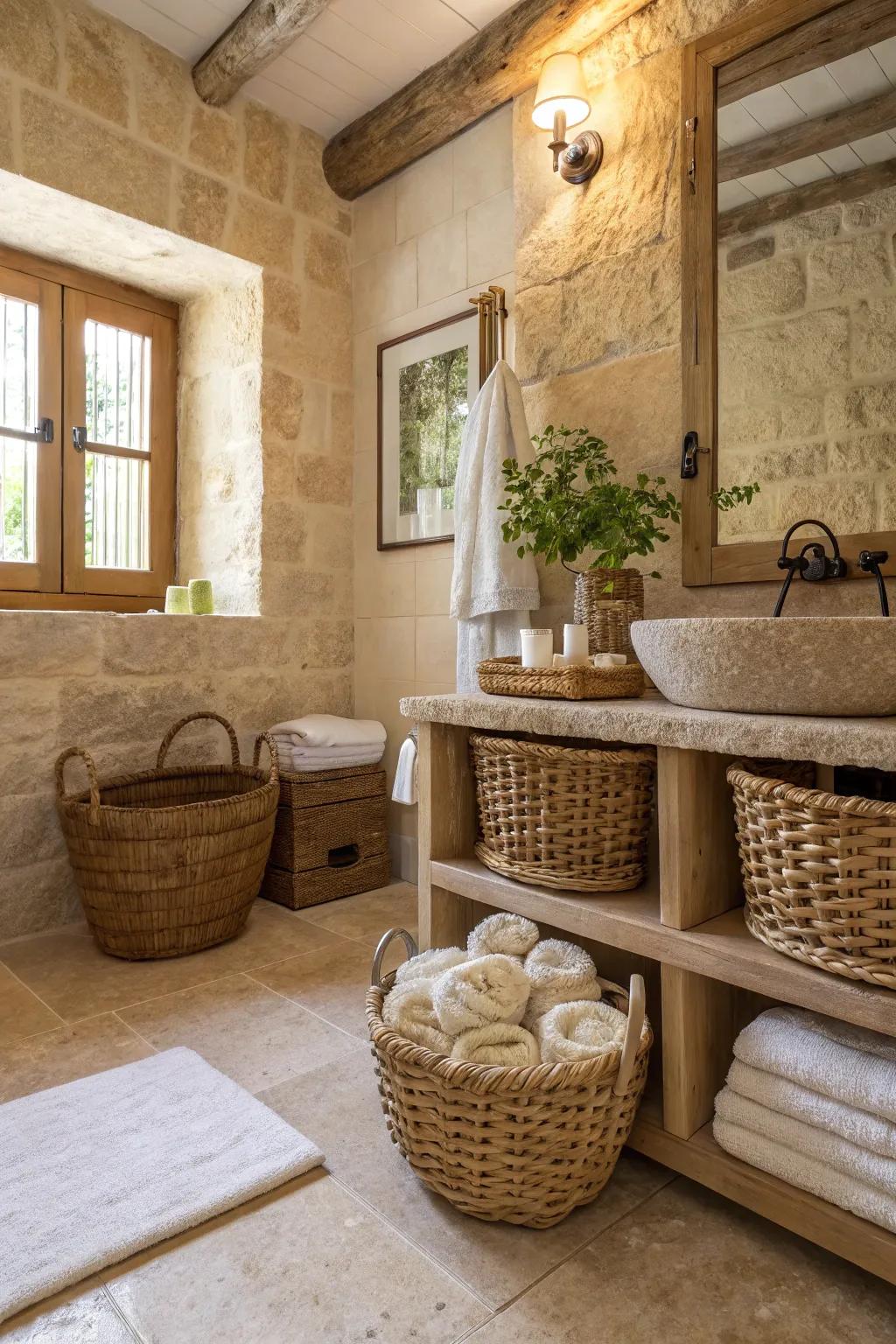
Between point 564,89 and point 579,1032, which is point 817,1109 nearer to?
point 579,1032

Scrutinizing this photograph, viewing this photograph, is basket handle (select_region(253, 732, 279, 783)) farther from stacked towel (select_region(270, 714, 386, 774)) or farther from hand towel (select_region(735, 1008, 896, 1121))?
hand towel (select_region(735, 1008, 896, 1121))

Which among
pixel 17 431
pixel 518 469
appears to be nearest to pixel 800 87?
pixel 518 469

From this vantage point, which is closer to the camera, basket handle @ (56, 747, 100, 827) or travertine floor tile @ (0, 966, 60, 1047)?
travertine floor tile @ (0, 966, 60, 1047)

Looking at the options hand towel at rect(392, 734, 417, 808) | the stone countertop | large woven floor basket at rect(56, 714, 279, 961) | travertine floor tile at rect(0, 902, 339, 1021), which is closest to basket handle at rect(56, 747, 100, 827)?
large woven floor basket at rect(56, 714, 279, 961)

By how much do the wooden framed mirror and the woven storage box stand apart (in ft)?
3.99

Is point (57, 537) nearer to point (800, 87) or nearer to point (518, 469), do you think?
point (518, 469)

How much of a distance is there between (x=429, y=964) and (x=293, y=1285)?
0.45m

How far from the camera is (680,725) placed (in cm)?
108

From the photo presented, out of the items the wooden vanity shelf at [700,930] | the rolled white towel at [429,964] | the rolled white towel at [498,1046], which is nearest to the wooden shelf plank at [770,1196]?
the wooden vanity shelf at [700,930]

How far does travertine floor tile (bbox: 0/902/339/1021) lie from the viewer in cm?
174

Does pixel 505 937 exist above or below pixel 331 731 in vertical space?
below

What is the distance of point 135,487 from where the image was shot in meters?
2.70

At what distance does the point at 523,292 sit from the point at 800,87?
2.36 ft

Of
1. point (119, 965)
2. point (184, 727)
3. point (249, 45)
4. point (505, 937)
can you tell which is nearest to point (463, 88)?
point (249, 45)
